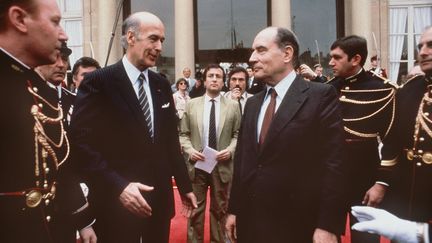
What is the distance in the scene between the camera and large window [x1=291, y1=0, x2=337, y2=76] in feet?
54.7

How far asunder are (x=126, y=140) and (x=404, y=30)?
53.2ft

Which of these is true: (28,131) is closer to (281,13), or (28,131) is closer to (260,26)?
(281,13)

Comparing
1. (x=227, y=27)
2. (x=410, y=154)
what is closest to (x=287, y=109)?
(x=410, y=154)

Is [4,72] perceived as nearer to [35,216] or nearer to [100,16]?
[35,216]

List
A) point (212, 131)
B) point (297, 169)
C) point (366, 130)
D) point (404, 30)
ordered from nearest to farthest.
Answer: point (297, 169) → point (366, 130) → point (212, 131) → point (404, 30)

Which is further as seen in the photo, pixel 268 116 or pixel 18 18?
pixel 268 116

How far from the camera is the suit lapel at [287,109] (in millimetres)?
3084

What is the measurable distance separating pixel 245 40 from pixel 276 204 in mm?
14334

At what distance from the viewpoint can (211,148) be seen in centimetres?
526

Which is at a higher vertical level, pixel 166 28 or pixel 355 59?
pixel 166 28

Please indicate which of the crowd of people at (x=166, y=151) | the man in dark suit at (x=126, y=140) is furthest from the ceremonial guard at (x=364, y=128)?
the man in dark suit at (x=126, y=140)

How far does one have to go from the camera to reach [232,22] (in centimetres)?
1692

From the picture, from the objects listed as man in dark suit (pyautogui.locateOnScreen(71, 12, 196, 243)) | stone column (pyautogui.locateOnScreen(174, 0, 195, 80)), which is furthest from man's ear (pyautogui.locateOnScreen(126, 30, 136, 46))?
stone column (pyautogui.locateOnScreen(174, 0, 195, 80))

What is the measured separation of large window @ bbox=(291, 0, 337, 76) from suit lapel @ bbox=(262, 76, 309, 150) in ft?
45.2
